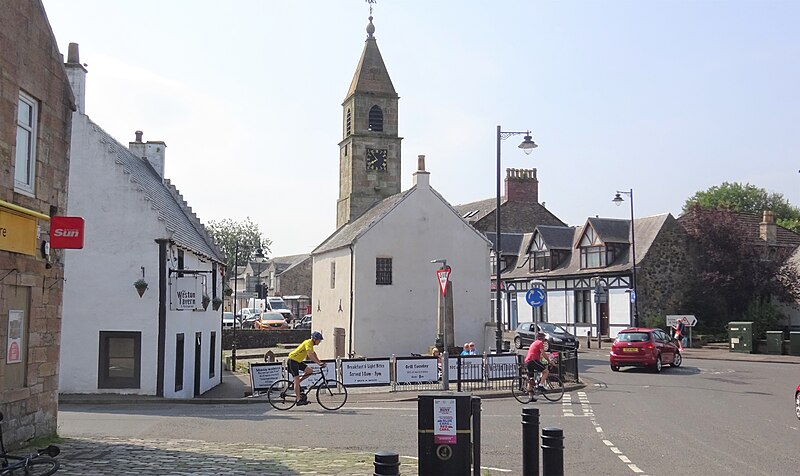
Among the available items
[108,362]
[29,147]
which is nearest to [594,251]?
[108,362]

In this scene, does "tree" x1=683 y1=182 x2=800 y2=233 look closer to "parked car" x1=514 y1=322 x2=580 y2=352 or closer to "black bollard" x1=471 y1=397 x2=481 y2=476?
"parked car" x1=514 y1=322 x2=580 y2=352

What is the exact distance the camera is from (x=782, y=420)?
16.5 meters

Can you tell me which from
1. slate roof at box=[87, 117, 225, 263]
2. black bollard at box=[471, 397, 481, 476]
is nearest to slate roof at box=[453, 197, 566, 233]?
slate roof at box=[87, 117, 225, 263]

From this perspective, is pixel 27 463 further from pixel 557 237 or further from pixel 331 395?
pixel 557 237

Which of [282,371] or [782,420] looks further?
[282,371]

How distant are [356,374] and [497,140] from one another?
8871 mm

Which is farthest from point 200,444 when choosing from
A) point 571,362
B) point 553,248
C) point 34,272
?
point 553,248

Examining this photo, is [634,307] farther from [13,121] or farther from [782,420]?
[13,121]

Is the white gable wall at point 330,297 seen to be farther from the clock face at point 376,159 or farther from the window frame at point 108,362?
the window frame at point 108,362

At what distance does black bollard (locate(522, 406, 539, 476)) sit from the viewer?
371 inches

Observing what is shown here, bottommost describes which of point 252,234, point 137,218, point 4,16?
point 137,218

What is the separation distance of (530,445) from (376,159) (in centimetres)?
4390

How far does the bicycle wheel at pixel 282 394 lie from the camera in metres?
19.1

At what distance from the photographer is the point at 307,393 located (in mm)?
19281
